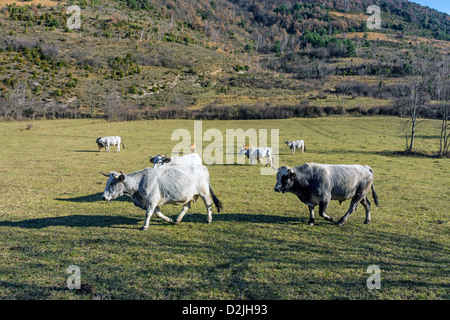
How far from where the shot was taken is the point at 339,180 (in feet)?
28.9

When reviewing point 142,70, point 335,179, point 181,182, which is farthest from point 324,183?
point 142,70

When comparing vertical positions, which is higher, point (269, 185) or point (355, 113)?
point (355, 113)

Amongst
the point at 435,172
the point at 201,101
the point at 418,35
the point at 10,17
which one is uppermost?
the point at 418,35

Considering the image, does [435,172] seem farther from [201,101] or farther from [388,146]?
[201,101]

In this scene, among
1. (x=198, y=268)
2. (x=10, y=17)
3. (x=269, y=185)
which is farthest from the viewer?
(x=10, y=17)

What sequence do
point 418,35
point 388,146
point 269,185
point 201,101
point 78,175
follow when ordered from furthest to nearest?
1. point 418,35
2. point 201,101
3. point 388,146
4. point 78,175
5. point 269,185

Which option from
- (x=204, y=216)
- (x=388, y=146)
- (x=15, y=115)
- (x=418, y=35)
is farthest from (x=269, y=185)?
(x=418, y=35)

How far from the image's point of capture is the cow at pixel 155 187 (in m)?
8.30

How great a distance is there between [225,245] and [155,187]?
8.69 feet

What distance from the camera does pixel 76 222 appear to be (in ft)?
29.5

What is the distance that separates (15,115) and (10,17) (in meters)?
75.9

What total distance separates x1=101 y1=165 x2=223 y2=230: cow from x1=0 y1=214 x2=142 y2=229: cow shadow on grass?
0.96 meters

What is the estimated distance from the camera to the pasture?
17.5 ft
